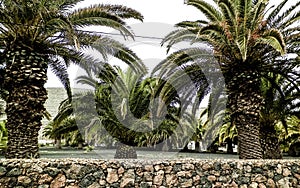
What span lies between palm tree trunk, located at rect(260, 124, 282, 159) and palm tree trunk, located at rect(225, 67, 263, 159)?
15.9 feet

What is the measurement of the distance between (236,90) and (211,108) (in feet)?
10.8

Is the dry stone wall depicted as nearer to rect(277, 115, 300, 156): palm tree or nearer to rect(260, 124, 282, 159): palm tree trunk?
rect(260, 124, 282, 159): palm tree trunk

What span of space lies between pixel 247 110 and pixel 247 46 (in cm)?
209

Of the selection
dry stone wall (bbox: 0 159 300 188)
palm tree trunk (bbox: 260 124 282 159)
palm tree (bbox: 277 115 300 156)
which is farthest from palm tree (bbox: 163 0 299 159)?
palm tree (bbox: 277 115 300 156)

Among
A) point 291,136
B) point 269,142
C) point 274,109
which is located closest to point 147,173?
point 274,109

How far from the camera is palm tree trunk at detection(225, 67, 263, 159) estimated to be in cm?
1202

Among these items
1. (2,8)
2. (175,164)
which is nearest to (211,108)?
(175,164)

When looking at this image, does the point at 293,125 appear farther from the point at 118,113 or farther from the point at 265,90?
the point at 118,113

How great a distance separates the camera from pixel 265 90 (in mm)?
16141

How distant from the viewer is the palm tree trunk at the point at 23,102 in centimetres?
1080

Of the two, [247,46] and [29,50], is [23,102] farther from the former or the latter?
[247,46]


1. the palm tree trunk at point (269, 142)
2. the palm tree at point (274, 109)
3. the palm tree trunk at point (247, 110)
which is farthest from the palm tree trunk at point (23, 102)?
the palm tree trunk at point (269, 142)

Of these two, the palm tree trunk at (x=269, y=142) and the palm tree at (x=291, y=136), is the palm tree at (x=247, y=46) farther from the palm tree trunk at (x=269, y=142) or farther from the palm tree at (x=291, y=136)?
the palm tree at (x=291, y=136)

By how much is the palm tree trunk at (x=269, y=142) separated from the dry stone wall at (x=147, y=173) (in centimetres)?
636
